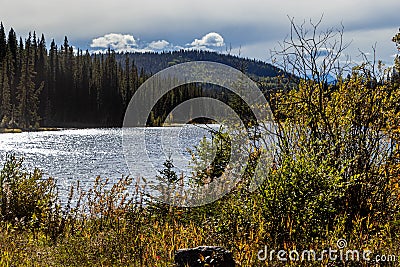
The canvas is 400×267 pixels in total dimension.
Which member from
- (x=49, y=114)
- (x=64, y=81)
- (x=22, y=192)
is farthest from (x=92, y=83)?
(x=22, y=192)

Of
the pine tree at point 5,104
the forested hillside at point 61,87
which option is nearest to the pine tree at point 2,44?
the forested hillside at point 61,87

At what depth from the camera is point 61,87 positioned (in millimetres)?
111562

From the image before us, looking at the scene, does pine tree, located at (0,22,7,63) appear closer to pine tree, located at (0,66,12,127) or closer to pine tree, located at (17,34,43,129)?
pine tree, located at (17,34,43,129)

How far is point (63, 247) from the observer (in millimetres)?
6969

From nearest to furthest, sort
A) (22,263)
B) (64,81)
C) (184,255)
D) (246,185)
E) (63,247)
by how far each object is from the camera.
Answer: (184,255) < (22,263) < (63,247) < (246,185) < (64,81)

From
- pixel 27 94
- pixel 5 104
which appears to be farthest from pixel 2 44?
pixel 5 104

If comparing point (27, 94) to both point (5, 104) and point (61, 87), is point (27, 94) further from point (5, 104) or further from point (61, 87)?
point (61, 87)

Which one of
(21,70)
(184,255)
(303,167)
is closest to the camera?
(184,255)

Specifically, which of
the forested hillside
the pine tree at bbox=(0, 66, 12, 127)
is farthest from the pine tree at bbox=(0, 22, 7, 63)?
the pine tree at bbox=(0, 66, 12, 127)

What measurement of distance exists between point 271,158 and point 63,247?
A: 136 inches

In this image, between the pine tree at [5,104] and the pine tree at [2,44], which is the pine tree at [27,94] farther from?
the pine tree at [2,44]

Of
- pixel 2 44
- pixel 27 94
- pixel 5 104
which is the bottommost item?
pixel 5 104

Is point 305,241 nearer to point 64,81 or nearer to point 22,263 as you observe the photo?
point 22,263

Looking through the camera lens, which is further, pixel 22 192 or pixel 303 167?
pixel 22 192
